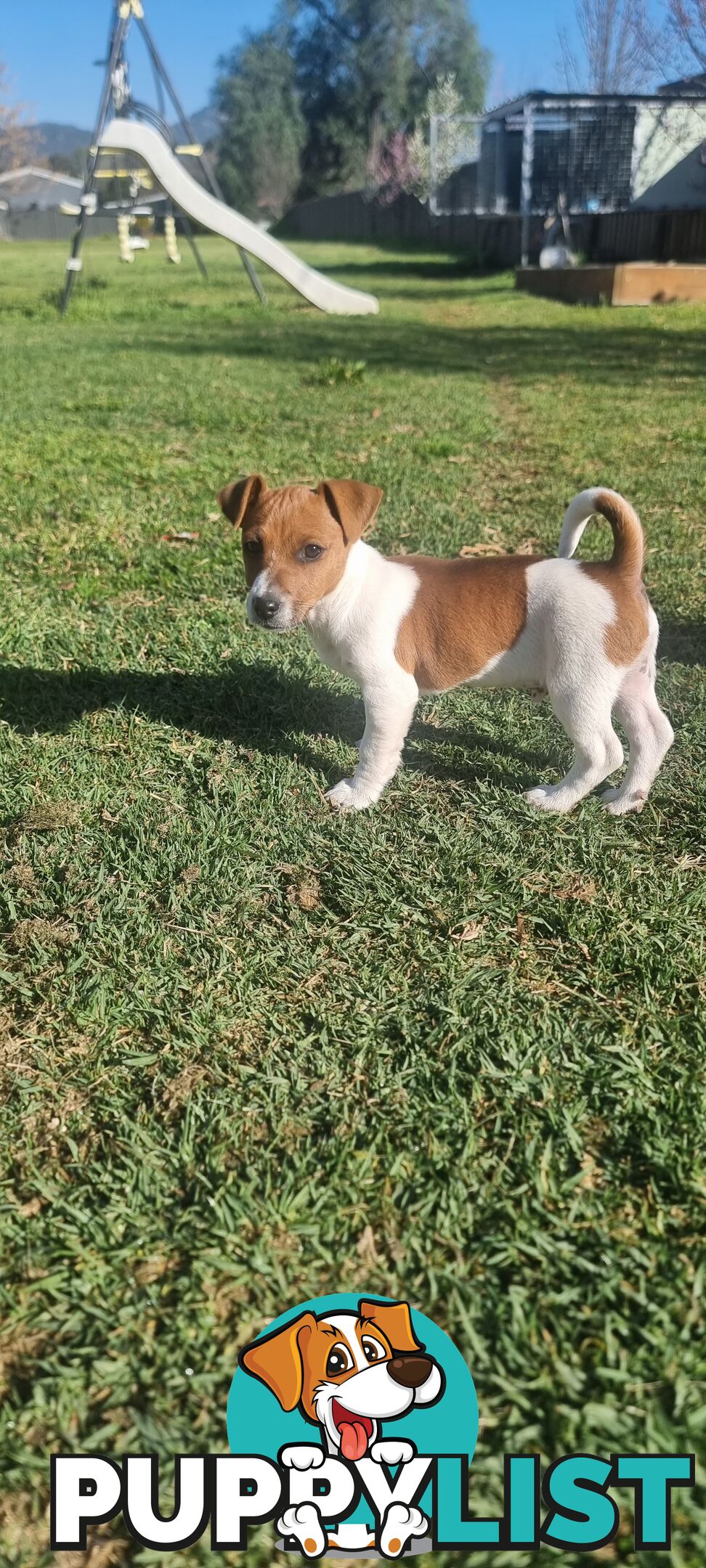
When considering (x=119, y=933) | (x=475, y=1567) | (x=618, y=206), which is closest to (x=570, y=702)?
(x=119, y=933)

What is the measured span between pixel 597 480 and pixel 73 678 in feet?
15.1

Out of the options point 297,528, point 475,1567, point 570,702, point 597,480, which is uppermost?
point 597,480

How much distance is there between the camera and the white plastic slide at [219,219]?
15578 millimetres

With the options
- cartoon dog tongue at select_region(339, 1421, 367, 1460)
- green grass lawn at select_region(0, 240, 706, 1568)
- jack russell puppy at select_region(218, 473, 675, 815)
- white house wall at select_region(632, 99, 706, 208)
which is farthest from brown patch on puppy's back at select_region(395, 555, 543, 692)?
white house wall at select_region(632, 99, 706, 208)

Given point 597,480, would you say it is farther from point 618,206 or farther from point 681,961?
point 618,206

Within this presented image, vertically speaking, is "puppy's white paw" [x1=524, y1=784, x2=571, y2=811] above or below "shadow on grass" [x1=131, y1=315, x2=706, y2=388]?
below

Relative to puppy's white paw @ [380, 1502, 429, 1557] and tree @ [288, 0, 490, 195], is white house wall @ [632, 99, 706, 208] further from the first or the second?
tree @ [288, 0, 490, 195]

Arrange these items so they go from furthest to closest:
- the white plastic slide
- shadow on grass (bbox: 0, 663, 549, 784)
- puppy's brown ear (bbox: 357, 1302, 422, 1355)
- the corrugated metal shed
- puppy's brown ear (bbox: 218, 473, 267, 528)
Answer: the corrugated metal shed → the white plastic slide → shadow on grass (bbox: 0, 663, 549, 784) → puppy's brown ear (bbox: 218, 473, 267, 528) → puppy's brown ear (bbox: 357, 1302, 422, 1355)

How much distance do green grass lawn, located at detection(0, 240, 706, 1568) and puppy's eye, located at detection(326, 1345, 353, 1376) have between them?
0.46 ft

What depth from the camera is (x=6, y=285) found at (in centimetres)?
2384

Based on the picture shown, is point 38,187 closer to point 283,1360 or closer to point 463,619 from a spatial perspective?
point 463,619

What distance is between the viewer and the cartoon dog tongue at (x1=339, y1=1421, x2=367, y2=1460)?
173cm

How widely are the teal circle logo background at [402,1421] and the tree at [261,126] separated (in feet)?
299

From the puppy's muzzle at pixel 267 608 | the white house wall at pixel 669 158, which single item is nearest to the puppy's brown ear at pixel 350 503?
the puppy's muzzle at pixel 267 608
